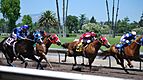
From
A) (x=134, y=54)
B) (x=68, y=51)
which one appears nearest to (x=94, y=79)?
(x=134, y=54)

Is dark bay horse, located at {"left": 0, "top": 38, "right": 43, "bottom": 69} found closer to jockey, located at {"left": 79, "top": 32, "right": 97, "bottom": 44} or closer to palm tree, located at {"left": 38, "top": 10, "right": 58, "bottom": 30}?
jockey, located at {"left": 79, "top": 32, "right": 97, "bottom": 44}

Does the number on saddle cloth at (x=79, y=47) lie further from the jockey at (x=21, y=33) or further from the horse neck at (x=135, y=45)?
the horse neck at (x=135, y=45)

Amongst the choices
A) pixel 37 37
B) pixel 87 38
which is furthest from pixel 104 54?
pixel 37 37

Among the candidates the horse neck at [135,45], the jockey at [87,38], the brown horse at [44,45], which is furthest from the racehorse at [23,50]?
the horse neck at [135,45]

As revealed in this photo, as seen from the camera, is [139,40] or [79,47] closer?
[139,40]

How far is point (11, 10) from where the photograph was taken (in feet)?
174

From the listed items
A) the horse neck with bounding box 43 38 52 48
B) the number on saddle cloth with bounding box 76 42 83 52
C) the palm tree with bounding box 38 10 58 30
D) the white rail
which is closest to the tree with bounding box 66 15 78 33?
the palm tree with bounding box 38 10 58 30

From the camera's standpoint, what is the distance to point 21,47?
12.9m

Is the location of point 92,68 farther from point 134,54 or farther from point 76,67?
point 134,54

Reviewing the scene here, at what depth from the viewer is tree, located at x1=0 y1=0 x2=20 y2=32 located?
5300cm

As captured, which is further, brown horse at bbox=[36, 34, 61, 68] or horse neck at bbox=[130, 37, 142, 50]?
brown horse at bbox=[36, 34, 61, 68]

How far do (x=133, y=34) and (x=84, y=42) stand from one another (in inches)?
89.9

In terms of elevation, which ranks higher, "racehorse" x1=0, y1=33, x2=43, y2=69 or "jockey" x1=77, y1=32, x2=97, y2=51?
"jockey" x1=77, y1=32, x2=97, y2=51

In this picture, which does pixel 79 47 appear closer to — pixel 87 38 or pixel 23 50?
pixel 87 38
